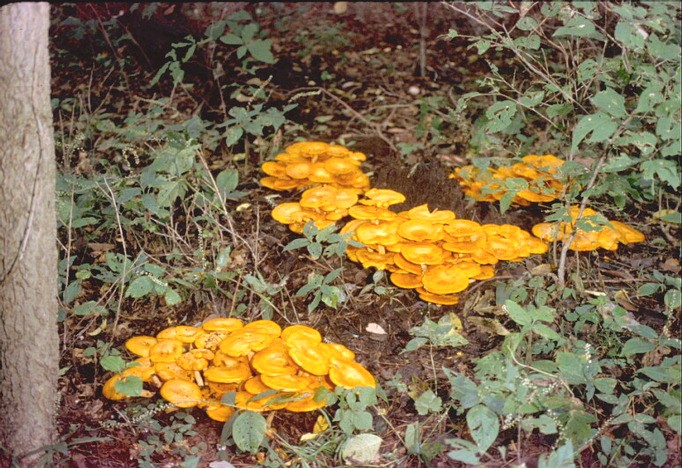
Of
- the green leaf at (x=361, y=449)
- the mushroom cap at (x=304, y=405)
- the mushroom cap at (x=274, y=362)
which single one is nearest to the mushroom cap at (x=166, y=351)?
the mushroom cap at (x=274, y=362)

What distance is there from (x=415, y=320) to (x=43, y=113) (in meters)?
2.85

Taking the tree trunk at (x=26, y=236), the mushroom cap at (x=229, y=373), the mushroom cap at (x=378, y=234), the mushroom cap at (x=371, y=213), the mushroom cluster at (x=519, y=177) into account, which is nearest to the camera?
the tree trunk at (x=26, y=236)

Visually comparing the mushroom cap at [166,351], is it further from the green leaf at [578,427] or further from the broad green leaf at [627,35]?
the broad green leaf at [627,35]

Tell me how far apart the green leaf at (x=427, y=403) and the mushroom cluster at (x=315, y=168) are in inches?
90.5

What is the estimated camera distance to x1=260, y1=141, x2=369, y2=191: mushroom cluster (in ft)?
18.4

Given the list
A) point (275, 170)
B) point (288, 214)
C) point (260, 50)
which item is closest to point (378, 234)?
point (288, 214)

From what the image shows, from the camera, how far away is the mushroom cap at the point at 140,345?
13.9 ft

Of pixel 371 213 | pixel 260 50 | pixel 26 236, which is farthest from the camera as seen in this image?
pixel 260 50

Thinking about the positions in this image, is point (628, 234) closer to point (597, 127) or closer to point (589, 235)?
point (589, 235)

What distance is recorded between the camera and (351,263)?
5355 millimetres

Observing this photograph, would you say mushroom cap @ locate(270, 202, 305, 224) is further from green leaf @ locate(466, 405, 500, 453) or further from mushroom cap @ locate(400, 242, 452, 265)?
green leaf @ locate(466, 405, 500, 453)

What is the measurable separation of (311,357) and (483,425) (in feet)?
3.39

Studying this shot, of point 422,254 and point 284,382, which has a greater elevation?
point 422,254

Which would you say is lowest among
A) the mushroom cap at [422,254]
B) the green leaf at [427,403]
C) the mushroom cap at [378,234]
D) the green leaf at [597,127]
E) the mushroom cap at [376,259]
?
the green leaf at [427,403]
